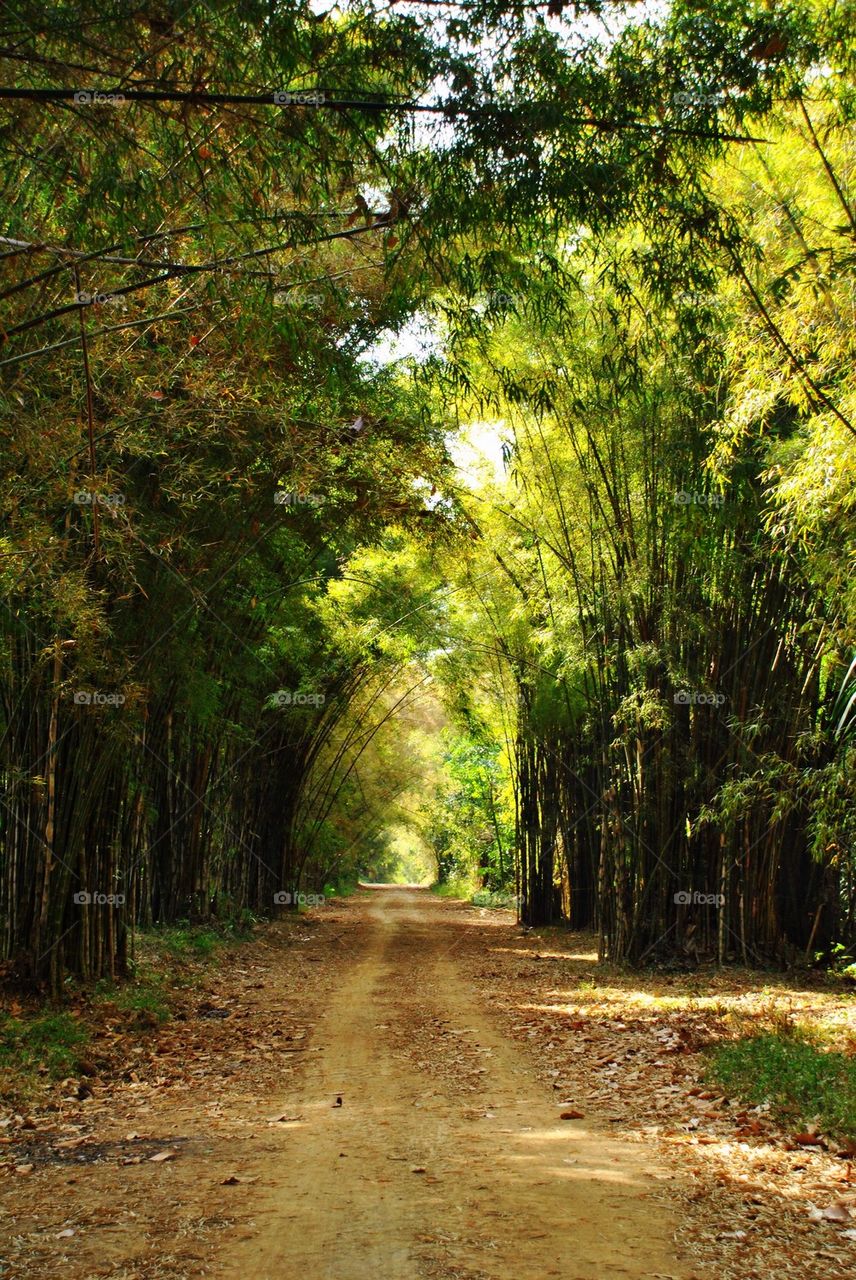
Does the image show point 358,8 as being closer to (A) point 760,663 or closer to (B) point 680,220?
(B) point 680,220

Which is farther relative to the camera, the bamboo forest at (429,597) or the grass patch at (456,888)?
the grass patch at (456,888)

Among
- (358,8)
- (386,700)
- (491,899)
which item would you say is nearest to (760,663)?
(358,8)

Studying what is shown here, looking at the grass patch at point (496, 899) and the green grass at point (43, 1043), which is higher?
the green grass at point (43, 1043)

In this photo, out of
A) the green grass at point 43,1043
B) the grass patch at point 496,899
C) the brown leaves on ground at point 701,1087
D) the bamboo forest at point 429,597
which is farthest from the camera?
the grass patch at point 496,899

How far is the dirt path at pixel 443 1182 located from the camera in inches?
99.4

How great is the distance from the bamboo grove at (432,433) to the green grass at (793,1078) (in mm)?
1313

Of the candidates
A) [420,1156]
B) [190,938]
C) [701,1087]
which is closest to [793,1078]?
[701,1087]

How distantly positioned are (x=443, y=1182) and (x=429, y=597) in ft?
26.8

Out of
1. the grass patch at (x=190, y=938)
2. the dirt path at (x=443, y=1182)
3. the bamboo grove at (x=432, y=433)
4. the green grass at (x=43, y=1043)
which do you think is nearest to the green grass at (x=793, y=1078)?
the dirt path at (x=443, y=1182)

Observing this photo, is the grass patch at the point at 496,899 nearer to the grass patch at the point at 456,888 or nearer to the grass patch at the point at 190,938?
the grass patch at the point at 456,888

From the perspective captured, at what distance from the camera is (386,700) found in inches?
647

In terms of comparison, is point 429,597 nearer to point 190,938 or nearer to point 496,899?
point 190,938

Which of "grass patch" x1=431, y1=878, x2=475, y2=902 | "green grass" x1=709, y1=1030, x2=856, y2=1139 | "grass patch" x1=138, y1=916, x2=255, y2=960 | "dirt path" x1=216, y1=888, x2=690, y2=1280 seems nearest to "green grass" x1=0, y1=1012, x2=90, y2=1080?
"dirt path" x1=216, y1=888, x2=690, y2=1280

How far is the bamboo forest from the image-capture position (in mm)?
2898
